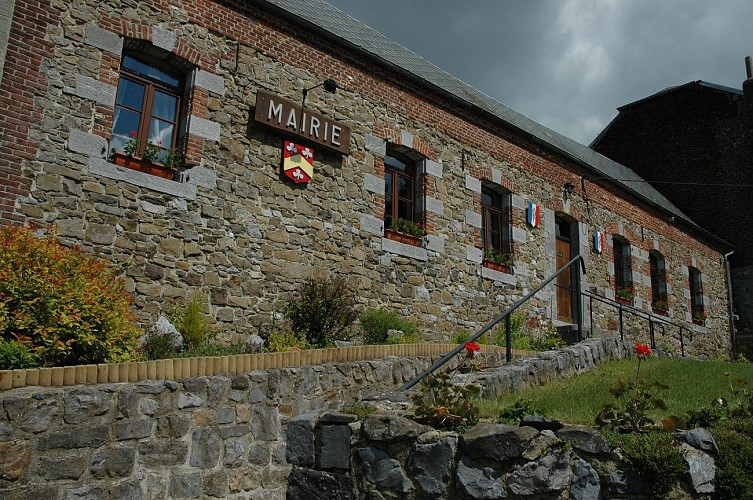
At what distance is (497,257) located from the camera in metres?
12.5

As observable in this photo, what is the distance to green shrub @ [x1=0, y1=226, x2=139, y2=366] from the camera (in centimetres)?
540

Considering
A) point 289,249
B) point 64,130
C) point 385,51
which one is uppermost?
point 385,51

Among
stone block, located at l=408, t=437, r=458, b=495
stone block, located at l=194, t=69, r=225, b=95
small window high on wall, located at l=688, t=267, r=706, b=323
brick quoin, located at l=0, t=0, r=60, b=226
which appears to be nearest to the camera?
stone block, located at l=408, t=437, r=458, b=495

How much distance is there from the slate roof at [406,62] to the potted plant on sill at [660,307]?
8.96ft

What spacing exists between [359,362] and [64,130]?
437 cm

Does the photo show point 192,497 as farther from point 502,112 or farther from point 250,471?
point 502,112

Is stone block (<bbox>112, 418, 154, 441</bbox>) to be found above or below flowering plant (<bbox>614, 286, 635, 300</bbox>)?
below

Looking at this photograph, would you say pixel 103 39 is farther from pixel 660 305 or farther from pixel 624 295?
pixel 660 305

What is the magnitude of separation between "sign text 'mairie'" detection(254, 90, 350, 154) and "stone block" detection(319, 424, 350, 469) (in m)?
5.76

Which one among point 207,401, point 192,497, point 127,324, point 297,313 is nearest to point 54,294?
point 127,324

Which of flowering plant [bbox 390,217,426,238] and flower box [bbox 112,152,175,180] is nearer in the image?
flower box [bbox 112,152,175,180]

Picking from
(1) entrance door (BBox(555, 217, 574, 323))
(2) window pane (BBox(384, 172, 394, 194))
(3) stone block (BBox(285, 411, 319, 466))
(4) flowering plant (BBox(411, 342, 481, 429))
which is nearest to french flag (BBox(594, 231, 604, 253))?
(1) entrance door (BBox(555, 217, 574, 323))

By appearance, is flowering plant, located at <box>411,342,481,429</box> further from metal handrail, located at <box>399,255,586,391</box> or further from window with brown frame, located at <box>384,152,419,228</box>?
window with brown frame, located at <box>384,152,419,228</box>

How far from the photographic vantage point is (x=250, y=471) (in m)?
5.83
